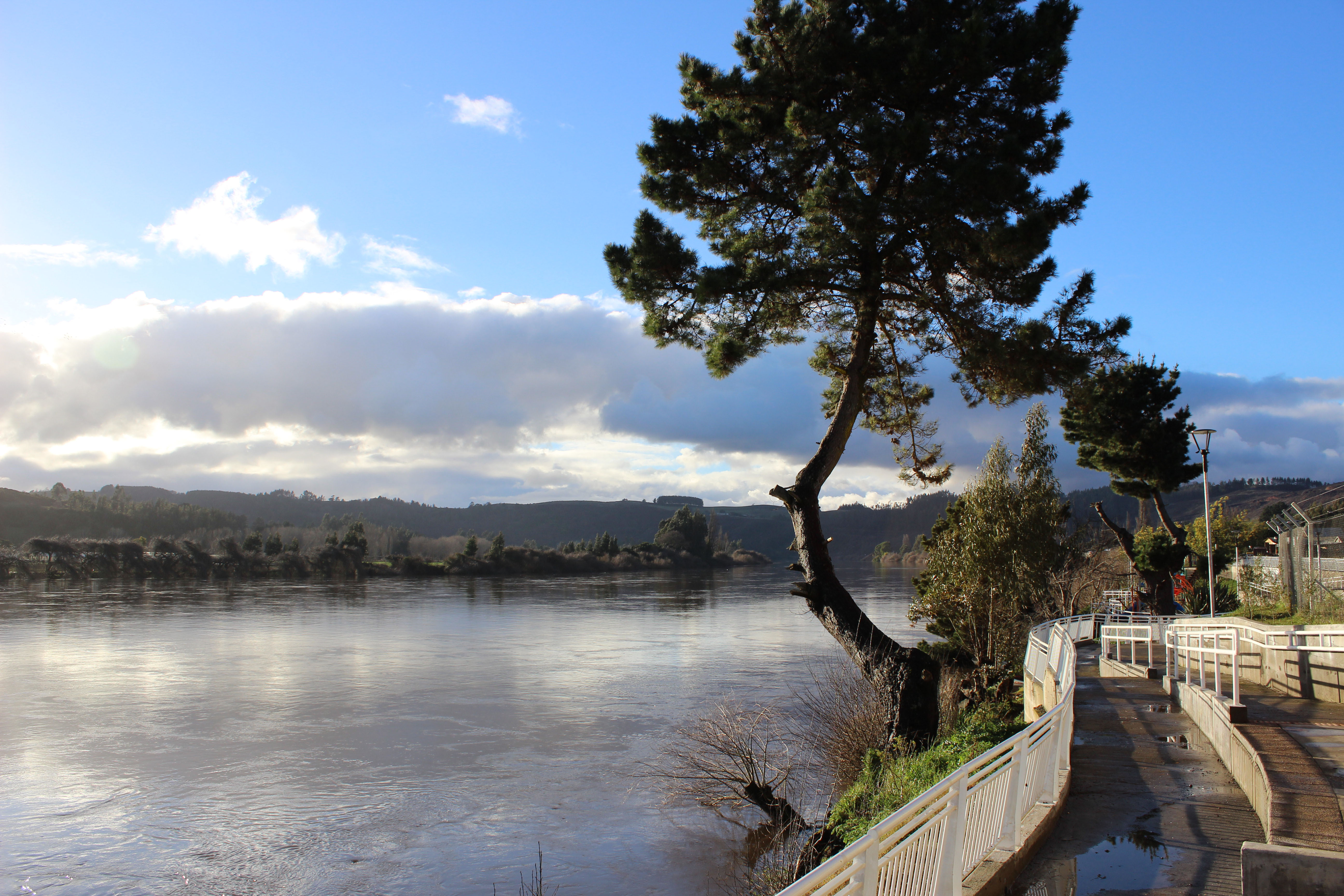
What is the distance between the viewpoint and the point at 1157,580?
29891 millimetres

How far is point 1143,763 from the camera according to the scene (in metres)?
8.55

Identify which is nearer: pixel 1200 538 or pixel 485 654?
pixel 485 654

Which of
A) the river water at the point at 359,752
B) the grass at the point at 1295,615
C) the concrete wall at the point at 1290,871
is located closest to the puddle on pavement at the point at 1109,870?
the concrete wall at the point at 1290,871

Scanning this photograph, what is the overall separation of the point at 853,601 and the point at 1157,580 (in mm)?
21975

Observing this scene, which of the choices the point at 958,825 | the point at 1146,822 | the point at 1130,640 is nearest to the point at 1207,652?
the point at 1146,822

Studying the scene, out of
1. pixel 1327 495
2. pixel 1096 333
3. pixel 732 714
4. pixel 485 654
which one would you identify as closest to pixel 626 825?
pixel 732 714

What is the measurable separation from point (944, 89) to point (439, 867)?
13.3 meters

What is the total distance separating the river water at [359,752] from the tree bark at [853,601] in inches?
125

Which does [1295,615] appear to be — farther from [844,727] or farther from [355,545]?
[355,545]

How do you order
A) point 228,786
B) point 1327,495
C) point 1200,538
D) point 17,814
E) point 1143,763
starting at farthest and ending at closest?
point 1200,538
point 1327,495
point 228,786
point 17,814
point 1143,763

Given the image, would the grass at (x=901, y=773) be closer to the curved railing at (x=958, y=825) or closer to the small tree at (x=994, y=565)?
the curved railing at (x=958, y=825)

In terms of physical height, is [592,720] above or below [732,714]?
below

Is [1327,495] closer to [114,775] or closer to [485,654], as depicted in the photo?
[485,654]

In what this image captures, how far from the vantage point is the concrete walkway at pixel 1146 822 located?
5.49m
